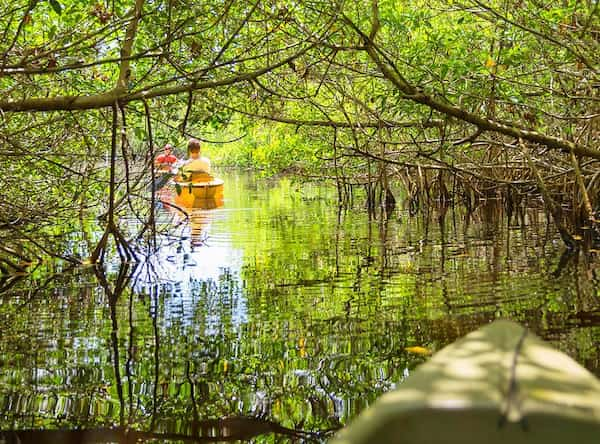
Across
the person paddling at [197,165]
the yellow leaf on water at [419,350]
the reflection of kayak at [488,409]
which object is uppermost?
the person paddling at [197,165]

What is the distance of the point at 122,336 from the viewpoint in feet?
11.3

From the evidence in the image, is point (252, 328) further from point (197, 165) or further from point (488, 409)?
point (197, 165)

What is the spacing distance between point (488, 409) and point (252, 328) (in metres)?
2.43

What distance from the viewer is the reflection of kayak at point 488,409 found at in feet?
3.77

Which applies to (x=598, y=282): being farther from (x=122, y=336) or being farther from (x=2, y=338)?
(x=2, y=338)

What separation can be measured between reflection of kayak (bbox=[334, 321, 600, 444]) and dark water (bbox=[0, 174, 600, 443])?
894 millimetres

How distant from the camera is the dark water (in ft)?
7.63

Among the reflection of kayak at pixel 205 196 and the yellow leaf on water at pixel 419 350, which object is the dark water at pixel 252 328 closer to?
the yellow leaf on water at pixel 419 350

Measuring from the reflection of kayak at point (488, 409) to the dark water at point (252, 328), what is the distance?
89 cm

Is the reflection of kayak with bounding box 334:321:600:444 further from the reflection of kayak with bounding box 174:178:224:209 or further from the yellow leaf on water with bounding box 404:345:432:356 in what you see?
the reflection of kayak with bounding box 174:178:224:209

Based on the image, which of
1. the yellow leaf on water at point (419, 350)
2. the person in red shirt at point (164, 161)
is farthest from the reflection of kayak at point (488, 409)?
the person in red shirt at point (164, 161)

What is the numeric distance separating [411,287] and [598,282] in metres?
1.06

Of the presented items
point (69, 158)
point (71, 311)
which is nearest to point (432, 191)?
point (69, 158)

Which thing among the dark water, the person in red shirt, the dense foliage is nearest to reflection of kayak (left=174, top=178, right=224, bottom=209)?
the person in red shirt
